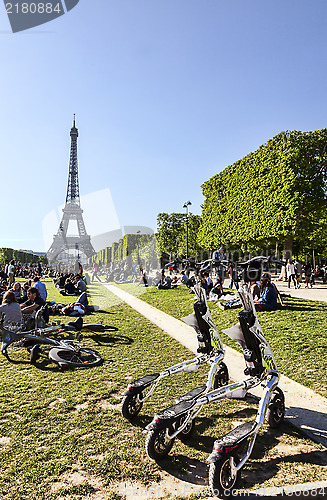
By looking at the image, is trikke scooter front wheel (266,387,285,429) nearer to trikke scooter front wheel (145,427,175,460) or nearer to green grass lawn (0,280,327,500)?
green grass lawn (0,280,327,500)

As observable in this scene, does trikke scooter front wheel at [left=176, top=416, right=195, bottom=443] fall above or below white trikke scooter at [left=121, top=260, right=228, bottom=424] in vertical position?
below

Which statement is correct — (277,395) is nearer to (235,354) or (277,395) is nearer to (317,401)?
(317,401)

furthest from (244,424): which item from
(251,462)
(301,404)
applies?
(301,404)

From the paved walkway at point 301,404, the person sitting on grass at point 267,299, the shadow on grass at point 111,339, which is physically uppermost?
the person sitting on grass at point 267,299

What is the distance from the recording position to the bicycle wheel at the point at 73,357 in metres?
6.39

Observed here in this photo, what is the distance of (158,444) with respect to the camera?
3467 mm

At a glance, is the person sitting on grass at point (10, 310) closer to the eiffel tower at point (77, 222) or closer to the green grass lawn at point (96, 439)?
the green grass lawn at point (96, 439)

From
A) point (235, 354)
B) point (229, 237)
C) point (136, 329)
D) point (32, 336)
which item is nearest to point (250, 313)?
point (235, 354)

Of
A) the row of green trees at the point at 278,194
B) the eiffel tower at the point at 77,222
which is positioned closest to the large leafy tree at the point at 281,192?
the row of green trees at the point at 278,194

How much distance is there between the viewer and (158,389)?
Answer: 5371 millimetres

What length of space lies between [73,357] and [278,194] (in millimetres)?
18481

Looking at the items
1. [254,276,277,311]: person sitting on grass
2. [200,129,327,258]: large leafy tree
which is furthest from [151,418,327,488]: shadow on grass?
[200,129,327,258]: large leafy tree

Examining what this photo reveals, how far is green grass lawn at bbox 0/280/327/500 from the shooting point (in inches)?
124

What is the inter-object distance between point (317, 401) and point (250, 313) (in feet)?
6.59
